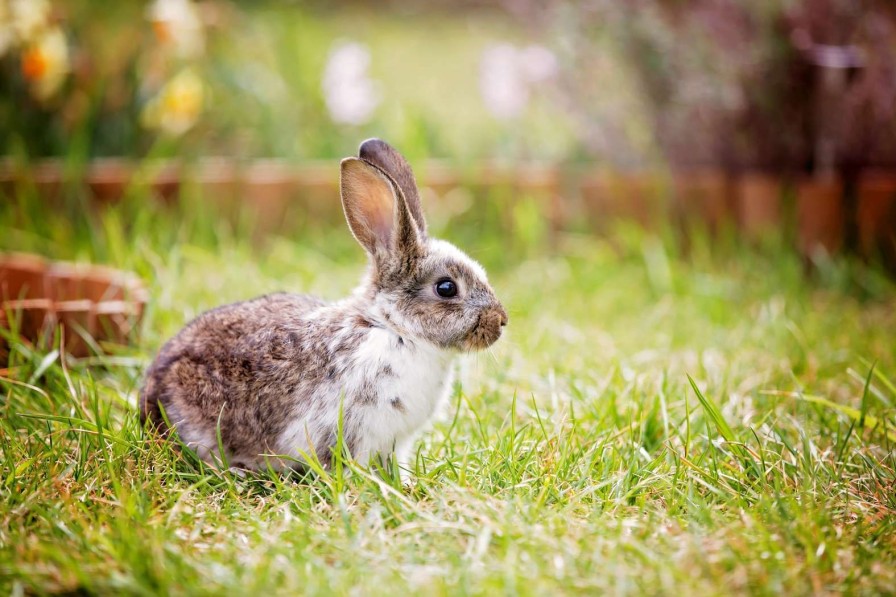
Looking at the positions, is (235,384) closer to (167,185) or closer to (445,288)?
(445,288)

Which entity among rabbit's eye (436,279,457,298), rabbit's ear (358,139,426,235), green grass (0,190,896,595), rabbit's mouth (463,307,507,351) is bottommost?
green grass (0,190,896,595)

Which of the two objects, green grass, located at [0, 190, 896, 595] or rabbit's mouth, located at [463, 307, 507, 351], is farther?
rabbit's mouth, located at [463, 307, 507, 351]

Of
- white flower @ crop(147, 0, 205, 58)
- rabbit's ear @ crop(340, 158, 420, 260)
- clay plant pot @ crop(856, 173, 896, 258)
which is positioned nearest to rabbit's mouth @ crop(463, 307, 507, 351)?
rabbit's ear @ crop(340, 158, 420, 260)

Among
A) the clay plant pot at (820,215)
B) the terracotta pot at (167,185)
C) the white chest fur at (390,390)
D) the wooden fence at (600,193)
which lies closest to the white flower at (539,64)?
the wooden fence at (600,193)

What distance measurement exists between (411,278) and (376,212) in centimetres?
26

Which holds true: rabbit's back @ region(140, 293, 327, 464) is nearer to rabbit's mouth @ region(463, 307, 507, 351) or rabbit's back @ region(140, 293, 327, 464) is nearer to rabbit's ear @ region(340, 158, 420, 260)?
rabbit's ear @ region(340, 158, 420, 260)

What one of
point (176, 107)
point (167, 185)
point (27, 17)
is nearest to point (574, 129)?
point (176, 107)

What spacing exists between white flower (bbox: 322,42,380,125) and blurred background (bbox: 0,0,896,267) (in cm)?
2

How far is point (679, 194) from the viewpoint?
5.82 meters

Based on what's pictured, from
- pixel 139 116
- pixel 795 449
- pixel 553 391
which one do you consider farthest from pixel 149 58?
pixel 795 449

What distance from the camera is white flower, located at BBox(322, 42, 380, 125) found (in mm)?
6448

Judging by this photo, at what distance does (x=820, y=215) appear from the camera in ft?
18.6

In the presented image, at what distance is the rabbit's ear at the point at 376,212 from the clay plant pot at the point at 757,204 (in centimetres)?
348

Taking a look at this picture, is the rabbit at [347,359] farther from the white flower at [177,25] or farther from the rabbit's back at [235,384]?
the white flower at [177,25]
